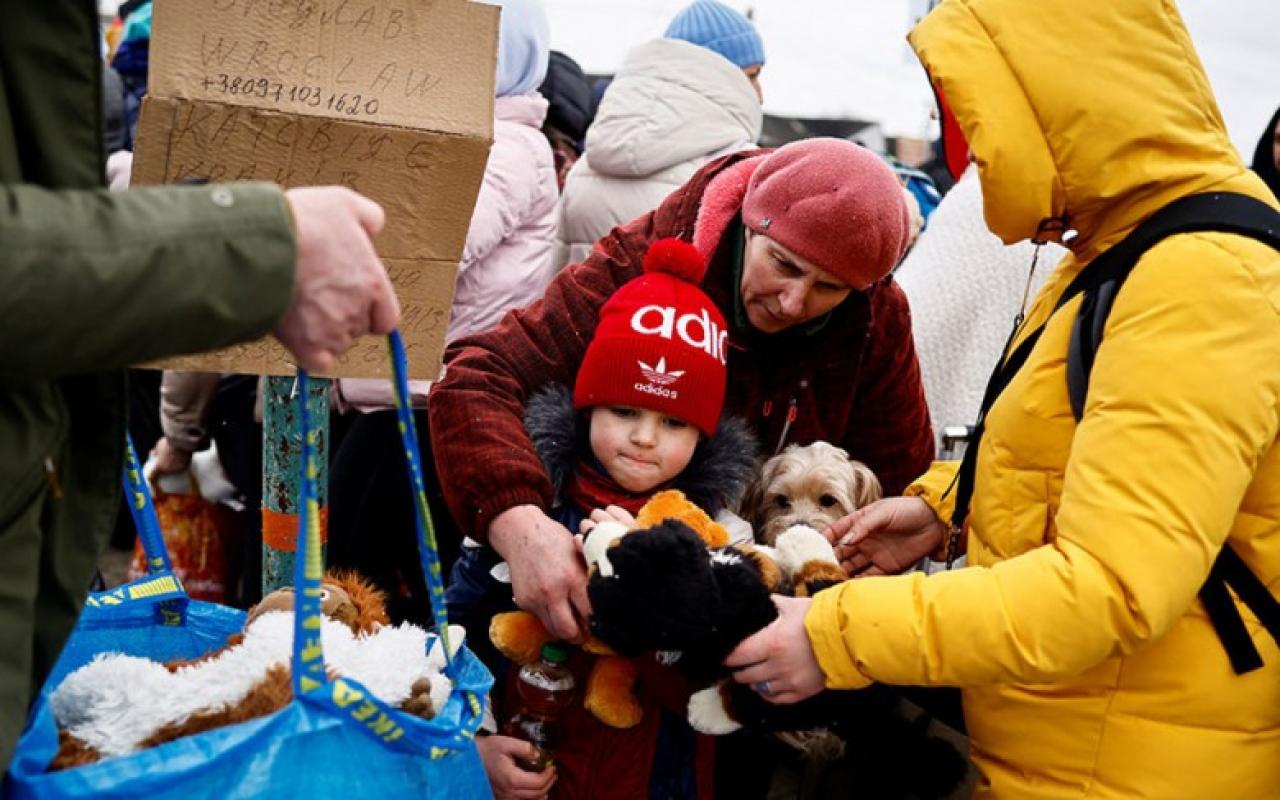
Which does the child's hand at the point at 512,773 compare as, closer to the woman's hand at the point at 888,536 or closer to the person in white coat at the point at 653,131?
the woman's hand at the point at 888,536

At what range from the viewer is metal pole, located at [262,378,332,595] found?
2.00 m

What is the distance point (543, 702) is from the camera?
1807mm

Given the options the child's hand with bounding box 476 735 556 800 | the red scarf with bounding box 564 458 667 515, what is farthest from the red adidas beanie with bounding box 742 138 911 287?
the child's hand with bounding box 476 735 556 800

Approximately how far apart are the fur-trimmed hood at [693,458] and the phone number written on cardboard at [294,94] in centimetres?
57

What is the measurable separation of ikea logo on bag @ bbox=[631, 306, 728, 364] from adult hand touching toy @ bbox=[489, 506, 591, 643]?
360 mm

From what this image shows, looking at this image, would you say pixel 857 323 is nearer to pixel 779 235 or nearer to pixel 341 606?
pixel 779 235

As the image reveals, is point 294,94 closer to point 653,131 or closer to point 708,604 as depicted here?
point 708,604

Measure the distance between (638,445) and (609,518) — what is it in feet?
0.74

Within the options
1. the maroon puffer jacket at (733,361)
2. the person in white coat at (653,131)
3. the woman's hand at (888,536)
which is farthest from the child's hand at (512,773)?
the person in white coat at (653,131)

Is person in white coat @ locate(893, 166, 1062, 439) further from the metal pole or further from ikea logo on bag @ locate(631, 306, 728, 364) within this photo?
the metal pole

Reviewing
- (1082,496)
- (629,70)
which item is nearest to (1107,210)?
(1082,496)

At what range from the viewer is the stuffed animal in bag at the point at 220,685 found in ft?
4.02

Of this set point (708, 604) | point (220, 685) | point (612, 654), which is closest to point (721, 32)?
point (612, 654)

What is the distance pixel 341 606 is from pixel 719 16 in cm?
304
